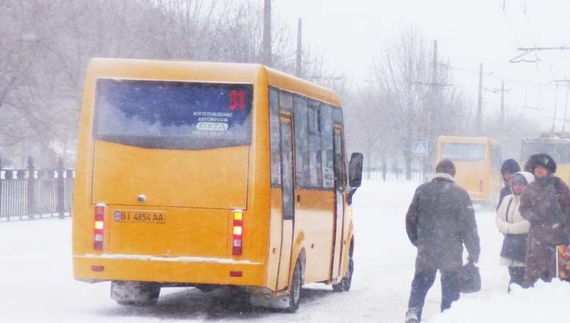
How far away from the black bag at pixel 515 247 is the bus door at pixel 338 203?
116 inches

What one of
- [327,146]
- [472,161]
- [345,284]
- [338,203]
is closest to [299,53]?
[472,161]

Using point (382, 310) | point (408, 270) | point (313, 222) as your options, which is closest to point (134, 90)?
point (313, 222)

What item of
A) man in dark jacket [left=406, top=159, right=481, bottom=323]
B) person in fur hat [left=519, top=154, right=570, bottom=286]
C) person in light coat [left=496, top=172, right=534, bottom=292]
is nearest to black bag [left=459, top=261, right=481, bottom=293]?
man in dark jacket [left=406, top=159, right=481, bottom=323]

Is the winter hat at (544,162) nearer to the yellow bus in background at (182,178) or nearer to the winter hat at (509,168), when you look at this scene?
the winter hat at (509,168)

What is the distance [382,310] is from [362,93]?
76.5 metres

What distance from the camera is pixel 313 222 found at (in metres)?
14.4

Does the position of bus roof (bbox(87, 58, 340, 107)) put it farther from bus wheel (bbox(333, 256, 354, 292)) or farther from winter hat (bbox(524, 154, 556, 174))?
bus wheel (bbox(333, 256, 354, 292))

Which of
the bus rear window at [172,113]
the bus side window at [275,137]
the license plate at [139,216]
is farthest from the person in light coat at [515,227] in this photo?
the license plate at [139,216]

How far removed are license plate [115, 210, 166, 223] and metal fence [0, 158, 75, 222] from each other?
15241 millimetres

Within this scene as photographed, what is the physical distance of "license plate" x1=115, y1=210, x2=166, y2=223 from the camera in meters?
12.3

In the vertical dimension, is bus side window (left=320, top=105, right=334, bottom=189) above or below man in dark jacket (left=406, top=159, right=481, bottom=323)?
above

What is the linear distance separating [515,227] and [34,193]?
17.8 m

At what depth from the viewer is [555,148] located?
48.5 meters

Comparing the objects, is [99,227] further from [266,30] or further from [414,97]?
[414,97]
